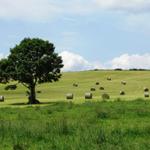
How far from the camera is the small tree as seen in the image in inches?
2591

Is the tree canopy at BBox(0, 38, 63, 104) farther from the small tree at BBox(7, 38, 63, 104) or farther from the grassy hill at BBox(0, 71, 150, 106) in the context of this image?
the grassy hill at BBox(0, 71, 150, 106)

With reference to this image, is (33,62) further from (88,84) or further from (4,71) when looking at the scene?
(88,84)

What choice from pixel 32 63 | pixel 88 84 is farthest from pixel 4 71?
pixel 88 84

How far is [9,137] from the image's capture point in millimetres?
17406

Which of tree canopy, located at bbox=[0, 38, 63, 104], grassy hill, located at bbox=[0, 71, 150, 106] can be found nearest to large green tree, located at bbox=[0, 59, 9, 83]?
tree canopy, located at bbox=[0, 38, 63, 104]

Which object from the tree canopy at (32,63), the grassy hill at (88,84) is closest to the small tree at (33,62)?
the tree canopy at (32,63)

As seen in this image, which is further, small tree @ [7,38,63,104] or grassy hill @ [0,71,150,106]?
grassy hill @ [0,71,150,106]

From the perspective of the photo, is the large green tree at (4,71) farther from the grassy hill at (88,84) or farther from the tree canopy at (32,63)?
the grassy hill at (88,84)

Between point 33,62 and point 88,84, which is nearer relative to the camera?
point 33,62

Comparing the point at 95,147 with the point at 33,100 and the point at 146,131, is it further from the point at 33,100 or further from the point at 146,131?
the point at 33,100

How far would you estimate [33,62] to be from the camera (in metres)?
66.1

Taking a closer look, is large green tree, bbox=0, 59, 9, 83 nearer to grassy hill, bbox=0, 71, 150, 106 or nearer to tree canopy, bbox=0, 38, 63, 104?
tree canopy, bbox=0, 38, 63, 104

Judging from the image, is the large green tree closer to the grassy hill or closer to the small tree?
the small tree

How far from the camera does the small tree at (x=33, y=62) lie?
216 ft
